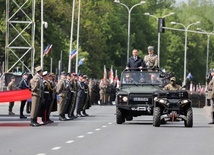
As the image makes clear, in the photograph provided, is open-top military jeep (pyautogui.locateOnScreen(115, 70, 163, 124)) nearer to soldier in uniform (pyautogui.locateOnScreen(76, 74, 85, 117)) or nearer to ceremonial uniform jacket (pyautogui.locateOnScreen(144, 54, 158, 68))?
ceremonial uniform jacket (pyautogui.locateOnScreen(144, 54, 158, 68))

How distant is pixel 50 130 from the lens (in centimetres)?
2930

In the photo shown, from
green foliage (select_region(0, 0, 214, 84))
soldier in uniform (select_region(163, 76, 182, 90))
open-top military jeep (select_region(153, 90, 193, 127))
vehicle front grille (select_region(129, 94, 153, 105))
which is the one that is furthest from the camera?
green foliage (select_region(0, 0, 214, 84))

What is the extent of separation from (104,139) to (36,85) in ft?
23.8

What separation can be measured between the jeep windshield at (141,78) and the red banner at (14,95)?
10.9 ft

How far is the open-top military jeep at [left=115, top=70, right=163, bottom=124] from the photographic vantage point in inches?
1345

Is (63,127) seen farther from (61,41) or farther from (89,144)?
(61,41)

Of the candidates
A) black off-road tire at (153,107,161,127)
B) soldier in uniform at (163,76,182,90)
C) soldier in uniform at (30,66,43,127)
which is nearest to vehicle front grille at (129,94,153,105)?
soldier in uniform at (163,76,182,90)

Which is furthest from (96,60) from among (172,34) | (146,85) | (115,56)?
(146,85)

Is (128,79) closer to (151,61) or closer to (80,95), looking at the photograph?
(151,61)

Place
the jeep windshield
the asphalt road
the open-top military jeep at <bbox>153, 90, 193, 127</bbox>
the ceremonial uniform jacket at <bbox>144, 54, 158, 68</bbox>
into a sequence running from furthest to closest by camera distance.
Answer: the ceremonial uniform jacket at <bbox>144, 54, 158, 68</bbox>
the jeep windshield
the open-top military jeep at <bbox>153, 90, 193, 127</bbox>
the asphalt road

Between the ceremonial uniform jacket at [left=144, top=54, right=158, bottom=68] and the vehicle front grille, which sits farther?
the ceremonial uniform jacket at [left=144, top=54, right=158, bottom=68]

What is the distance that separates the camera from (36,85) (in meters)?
32.0

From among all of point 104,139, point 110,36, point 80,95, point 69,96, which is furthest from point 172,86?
point 110,36

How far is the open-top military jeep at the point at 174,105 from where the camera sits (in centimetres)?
3259
